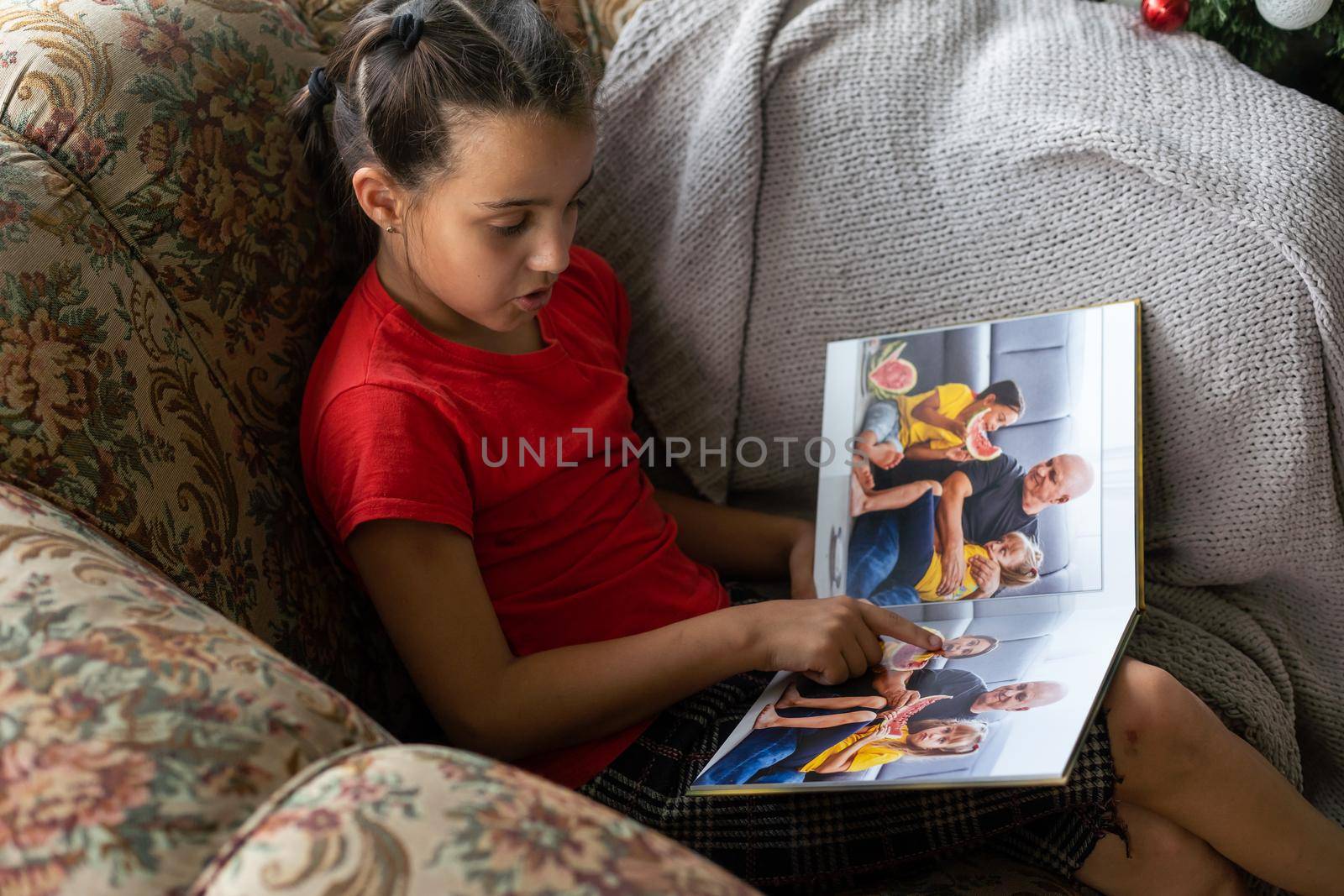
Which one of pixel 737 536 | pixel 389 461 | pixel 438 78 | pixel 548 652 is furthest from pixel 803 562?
pixel 438 78

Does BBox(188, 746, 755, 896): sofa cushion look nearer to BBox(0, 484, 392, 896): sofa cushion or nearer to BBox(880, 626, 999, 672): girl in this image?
BBox(0, 484, 392, 896): sofa cushion

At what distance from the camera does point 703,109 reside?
3.50ft

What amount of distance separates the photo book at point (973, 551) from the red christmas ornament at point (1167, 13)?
0.92ft

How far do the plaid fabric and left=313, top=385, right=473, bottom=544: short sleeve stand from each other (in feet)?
0.89

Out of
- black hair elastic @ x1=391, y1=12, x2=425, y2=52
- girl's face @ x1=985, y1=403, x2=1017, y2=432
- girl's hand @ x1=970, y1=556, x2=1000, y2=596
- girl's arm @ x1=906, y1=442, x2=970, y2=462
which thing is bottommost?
girl's hand @ x1=970, y1=556, x2=1000, y2=596

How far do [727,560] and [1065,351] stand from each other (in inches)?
15.0

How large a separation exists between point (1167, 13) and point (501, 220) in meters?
0.64

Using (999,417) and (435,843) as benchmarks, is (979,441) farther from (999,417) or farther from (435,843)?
(435,843)

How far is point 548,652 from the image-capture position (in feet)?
2.87

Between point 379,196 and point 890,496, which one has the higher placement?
point 379,196

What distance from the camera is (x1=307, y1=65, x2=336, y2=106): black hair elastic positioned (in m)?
0.91

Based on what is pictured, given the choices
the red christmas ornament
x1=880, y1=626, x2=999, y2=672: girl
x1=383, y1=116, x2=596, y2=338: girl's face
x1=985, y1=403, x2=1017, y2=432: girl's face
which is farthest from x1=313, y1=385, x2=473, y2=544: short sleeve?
the red christmas ornament

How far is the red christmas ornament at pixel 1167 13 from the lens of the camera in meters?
1.02

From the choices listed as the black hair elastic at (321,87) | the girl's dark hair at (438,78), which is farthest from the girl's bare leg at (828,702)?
the black hair elastic at (321,87)
